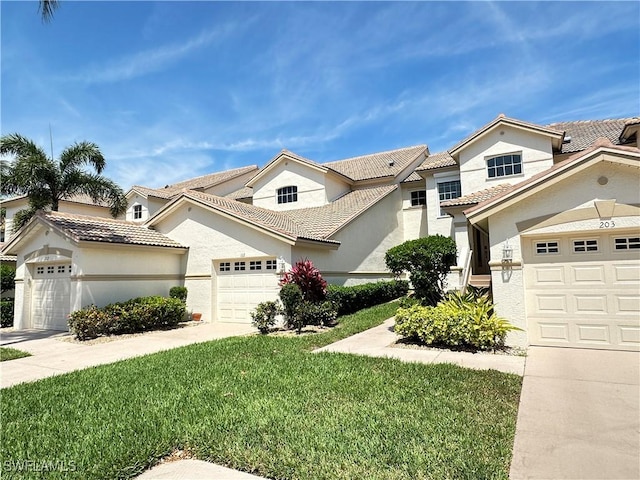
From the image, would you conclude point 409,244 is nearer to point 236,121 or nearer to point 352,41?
point 352,41

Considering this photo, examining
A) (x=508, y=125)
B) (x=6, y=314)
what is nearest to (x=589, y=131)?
(x=508, y=125)

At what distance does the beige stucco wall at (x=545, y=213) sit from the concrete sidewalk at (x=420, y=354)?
1.43m

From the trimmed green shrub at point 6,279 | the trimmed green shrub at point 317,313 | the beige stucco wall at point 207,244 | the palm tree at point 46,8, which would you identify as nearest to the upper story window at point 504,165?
the trimmed green shrub at point 317,313

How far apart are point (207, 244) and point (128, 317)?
4370 millimetres

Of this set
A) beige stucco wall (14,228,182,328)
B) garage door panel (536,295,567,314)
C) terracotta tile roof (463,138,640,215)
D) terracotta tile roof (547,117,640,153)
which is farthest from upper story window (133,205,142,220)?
garage door panel (536,295,567,314)

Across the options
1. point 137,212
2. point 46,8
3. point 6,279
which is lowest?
point 6,279

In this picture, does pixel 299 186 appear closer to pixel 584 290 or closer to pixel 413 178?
pixel 413 178

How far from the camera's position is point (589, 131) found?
20.2 meters

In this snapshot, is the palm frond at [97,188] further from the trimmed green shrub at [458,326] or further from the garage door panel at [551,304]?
the garage door panel at [551,304]

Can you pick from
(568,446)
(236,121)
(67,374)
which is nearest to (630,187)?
(568,446)

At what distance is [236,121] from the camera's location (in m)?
16.6

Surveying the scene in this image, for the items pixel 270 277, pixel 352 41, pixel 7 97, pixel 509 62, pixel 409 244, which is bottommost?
pixel 270 277

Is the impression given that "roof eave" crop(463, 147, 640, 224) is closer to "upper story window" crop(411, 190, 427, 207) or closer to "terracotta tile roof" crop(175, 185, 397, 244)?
"terracotta tile roof" crop(175, 185, 397, 244)

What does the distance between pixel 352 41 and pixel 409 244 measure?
264 inches
